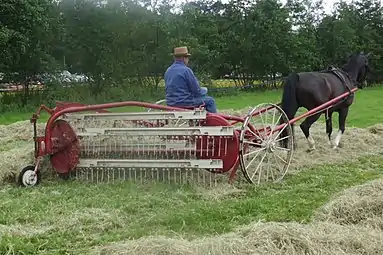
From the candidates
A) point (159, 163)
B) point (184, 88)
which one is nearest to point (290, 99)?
point (184, 88)

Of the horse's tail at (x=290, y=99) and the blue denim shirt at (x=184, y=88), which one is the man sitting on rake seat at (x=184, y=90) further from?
the horse's tail at (x=290, y=99)

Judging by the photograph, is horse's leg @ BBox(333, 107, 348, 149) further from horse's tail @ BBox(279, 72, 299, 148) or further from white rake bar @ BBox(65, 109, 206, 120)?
white rake bar @ BBox(65, 109, 206, 120)

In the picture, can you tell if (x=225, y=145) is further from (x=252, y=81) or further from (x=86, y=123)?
(x=252, y=81)

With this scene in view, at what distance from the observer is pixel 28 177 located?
5.85 m

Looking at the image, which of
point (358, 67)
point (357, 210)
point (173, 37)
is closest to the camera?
point (357, 210)

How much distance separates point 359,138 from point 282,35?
61.2 ft

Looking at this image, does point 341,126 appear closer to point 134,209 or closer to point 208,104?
point 208,104

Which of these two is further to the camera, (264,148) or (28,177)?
(264,148)

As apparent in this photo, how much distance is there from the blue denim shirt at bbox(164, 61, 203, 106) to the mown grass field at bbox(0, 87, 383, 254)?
1.21 metres

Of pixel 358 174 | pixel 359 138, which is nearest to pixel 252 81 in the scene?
pixel 359 138

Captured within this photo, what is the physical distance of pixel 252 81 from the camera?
1078 inches

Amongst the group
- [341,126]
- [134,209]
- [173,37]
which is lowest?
[134,209]

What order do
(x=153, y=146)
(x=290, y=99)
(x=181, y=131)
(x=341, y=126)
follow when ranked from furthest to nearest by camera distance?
(x=341, y=126) < (x=290, y=99) < (x=153, y=146) < (x=181, y=131)

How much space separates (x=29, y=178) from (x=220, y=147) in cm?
208
